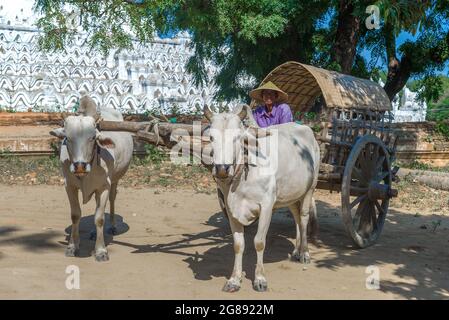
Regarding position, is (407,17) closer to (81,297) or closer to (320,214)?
(320,214)

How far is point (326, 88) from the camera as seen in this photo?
17.2 feet

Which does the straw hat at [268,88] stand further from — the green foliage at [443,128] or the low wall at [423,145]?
the green foliage at [443,128]

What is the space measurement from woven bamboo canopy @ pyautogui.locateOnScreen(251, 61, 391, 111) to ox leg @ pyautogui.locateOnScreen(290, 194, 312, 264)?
3.30ft

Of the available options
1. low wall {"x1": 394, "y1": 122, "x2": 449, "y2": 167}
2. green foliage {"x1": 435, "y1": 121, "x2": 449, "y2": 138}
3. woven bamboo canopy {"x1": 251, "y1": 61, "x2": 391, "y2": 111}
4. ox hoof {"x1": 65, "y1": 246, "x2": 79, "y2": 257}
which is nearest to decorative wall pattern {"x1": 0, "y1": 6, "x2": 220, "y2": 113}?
low wall {"x1": 394, "y1": 122, "x2": 449, "y2": 167}

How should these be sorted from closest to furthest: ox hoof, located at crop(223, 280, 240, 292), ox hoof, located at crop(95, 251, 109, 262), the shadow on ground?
1. ox hoof, located at crop(223, 280, 240, 292)
2. the shadow on ground
3. ox hoof, located at crop(95, 251, 109, 262)

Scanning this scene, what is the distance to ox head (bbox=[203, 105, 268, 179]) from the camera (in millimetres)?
3605

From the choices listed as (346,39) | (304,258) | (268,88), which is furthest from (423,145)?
(304,258)

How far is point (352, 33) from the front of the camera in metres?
10.6

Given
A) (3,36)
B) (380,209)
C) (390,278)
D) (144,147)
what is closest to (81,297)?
(390,278)

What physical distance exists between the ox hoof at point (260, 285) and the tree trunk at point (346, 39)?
288 inches

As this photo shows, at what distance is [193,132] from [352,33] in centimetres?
743

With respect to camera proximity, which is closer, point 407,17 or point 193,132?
point 193,132

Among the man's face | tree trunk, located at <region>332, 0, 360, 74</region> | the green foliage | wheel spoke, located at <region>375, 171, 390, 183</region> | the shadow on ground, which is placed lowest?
the shadow on ground

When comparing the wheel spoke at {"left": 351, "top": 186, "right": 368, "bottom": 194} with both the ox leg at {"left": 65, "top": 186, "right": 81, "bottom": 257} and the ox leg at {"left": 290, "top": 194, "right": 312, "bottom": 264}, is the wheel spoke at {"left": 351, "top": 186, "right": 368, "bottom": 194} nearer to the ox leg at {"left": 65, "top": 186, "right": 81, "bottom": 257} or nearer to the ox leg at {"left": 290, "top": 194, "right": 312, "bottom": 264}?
the ox leg at {"left": 290, "top": 194, "right": 312, "bottom": 264}
